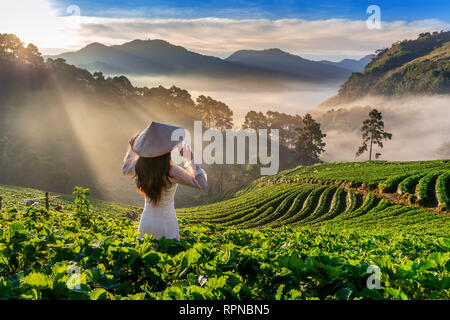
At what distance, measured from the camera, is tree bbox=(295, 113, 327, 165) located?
7544 cm

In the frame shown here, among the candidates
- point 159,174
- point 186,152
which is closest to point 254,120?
point 186,152

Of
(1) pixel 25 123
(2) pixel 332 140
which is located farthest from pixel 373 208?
(2) pixel 332 140

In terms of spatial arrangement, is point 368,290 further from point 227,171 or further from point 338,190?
point 227,171

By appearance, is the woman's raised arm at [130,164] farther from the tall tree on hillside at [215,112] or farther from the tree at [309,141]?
the tall tree on hillside at [215,112]

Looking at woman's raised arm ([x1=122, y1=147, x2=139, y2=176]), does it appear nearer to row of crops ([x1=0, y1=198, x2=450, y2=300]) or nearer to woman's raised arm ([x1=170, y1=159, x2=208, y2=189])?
woman's raised arm ([x1=170, y1=159, x2=208, y2=189])

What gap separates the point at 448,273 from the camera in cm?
231

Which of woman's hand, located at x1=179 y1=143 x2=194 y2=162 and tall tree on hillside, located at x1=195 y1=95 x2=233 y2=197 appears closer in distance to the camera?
woman's hand, located at x1=179 y1=143 x2=194 y2=162

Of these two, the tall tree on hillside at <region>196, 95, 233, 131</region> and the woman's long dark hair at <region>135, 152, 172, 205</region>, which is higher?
the tall tree on hillside at <region>196, 95, 233, 131</region>

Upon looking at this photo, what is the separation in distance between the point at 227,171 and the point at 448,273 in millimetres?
74905

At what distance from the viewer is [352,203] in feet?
114

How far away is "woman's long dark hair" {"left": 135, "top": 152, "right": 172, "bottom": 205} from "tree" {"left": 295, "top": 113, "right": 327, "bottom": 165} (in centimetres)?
7373

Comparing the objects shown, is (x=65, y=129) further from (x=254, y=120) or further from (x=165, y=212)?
(x=165, y=212)

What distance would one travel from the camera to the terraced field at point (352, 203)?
27500 mm

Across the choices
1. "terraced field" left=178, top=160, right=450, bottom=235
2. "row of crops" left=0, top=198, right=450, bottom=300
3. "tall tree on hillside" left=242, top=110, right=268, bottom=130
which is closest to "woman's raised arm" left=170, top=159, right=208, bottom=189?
"row of crops" left=0, top=198, right=450, bottom=300
